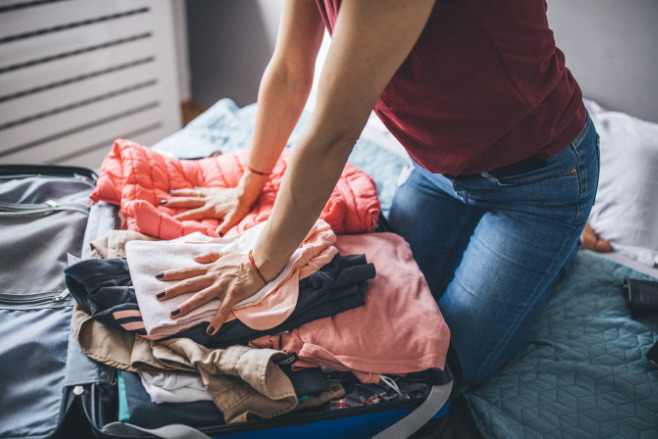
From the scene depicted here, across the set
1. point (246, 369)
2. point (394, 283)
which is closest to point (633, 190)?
point (394, 283)

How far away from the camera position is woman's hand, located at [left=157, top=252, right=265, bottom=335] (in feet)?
→ 2.65

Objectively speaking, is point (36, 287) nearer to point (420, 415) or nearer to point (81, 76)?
point (420, 415)

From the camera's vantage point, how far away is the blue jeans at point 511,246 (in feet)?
3.01

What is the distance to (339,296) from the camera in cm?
87

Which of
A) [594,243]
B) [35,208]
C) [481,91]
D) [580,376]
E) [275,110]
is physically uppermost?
[481,91]

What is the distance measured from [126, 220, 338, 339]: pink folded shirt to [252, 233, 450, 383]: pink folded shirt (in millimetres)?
57

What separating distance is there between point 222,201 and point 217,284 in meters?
0.32

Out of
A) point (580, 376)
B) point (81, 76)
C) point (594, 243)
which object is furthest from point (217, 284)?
point (81, 76)

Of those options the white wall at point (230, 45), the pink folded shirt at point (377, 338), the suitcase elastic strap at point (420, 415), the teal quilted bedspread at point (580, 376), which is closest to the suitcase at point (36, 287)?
the pink folded shirt at point (377, 338)

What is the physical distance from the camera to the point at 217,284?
824 mm

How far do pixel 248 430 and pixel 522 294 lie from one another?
0.60 m

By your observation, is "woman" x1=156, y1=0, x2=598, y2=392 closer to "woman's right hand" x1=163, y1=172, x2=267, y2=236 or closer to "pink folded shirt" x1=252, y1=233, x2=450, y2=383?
"woman's right hand" x1=163, y1=172, x2=267, y2=236

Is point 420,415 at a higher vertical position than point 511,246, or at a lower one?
lower

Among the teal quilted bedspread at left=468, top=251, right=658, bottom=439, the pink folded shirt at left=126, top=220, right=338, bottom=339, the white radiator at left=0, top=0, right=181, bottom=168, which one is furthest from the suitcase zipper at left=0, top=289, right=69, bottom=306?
the white radiator at left=0, top=0, right=181, bottom=168
